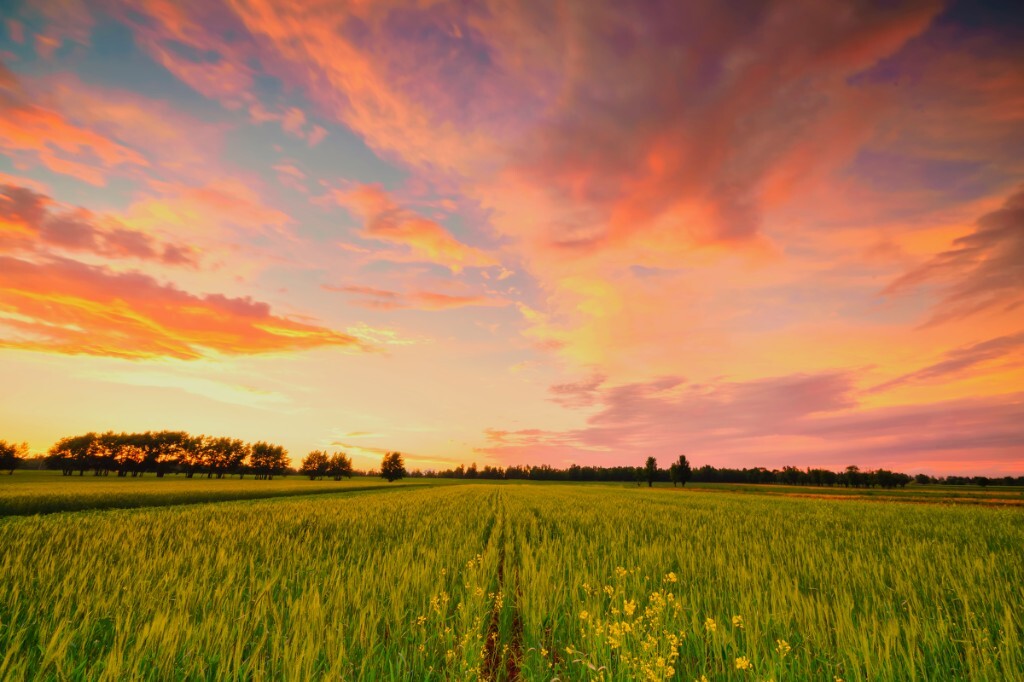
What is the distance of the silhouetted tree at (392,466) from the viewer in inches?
5438

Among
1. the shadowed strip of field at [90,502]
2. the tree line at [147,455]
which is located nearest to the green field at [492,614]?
the shadowed strip of field at [90,502]

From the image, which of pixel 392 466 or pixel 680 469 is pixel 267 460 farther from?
pixel 680 469

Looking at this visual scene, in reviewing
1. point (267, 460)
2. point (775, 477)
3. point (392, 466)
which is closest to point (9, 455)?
point (267, 460)

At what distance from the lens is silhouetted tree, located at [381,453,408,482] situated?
138125 mm

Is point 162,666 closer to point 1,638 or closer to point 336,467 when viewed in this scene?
point 1,638

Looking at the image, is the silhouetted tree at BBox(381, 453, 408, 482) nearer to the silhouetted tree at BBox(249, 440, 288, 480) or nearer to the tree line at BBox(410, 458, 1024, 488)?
the silhouetted tree at BBox(249, 440, 288, 480)

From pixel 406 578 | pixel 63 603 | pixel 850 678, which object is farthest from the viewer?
pixel 406 578

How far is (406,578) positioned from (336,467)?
15313 centimetres

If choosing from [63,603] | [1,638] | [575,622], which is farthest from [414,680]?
[63,603]

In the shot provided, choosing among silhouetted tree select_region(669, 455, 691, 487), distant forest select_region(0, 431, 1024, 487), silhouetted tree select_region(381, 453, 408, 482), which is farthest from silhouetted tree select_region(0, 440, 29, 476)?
silhouetted tree select_region(669, 455, 691, 487)

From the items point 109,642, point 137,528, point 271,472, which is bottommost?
point 271,472

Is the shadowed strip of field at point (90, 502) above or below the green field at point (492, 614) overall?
below

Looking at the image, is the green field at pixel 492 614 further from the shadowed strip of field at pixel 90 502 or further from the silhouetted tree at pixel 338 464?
the silhouetted tree at pixel 338 464

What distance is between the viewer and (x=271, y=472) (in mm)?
134125
